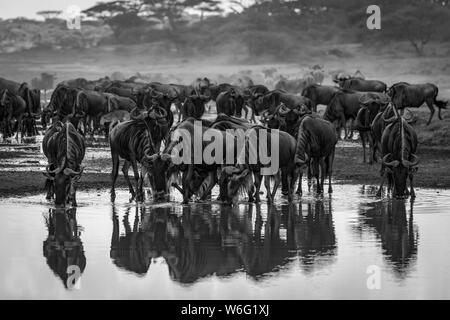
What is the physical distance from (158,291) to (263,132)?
211 inches

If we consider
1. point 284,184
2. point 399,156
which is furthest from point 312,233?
point 399,156

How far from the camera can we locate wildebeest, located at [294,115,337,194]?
15125mm

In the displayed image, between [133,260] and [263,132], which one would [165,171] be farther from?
[133,260]

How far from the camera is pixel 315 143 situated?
15484mm

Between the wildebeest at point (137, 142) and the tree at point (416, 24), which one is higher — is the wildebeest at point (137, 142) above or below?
below

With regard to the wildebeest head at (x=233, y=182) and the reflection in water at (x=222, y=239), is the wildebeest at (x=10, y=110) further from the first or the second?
the reflection in water at (x=222, y=239)

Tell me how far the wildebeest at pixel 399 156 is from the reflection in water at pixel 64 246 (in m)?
4.28

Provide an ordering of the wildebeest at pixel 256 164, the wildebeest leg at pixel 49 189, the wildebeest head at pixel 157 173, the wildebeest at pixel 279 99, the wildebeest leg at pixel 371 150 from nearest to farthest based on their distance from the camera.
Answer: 1. the wildebeest at pixel 256 164
2. the wildebeest head at pixel 157 173
3. the wildebeest leg at pixel 49 189
4. the wildebeest leg at pixel 371 150
5. the wildebeest at pixel 279 99

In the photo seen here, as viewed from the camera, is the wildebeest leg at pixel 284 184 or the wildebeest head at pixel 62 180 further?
the wildebeest leg at pixel 284 184

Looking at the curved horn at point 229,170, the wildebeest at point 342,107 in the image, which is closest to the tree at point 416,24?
the wildebeest at point 342,107

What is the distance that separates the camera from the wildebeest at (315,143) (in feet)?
49.6

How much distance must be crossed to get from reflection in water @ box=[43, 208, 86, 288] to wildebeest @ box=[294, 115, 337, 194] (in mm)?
3350

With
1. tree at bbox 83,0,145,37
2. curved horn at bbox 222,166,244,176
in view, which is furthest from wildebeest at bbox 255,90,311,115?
tree at bbox 83,0,145,37
